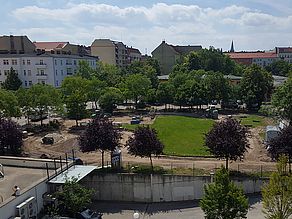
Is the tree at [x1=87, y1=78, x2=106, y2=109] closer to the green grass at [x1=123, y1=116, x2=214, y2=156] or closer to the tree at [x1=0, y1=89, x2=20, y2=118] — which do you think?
the green grass at [x1=123, y1=116, x2=214, y2=156]

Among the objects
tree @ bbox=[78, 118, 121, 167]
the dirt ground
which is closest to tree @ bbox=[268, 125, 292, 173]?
the dirt ground

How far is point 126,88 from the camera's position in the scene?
209ft

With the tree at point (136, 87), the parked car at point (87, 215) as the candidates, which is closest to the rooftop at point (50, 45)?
the tree at point (136, 87)

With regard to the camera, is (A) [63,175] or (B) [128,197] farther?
(B) [128,197]

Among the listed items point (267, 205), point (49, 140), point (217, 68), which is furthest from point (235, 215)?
point (217, 68)

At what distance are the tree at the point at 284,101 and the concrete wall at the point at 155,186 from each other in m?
18.6

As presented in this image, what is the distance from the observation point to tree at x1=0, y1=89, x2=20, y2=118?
42506mm

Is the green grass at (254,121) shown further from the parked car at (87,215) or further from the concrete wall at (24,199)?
the concrete wall at (24,199)

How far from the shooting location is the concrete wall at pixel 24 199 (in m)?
19.0

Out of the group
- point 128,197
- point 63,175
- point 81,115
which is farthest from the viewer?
point 81,115

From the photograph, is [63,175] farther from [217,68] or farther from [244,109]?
[217,68]

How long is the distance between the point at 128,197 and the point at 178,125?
2415 centimetres

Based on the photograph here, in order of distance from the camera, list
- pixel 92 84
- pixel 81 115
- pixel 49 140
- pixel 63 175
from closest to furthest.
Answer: pixel 63 175 → pixel 49 140 → pixel 81 115 → pixel 92 84

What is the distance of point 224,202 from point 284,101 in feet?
91.0
